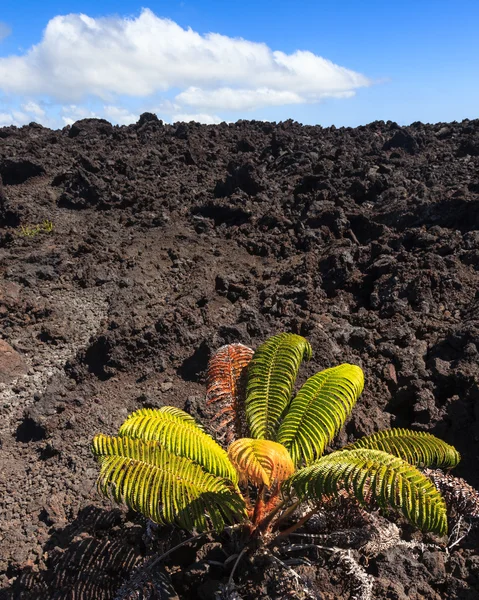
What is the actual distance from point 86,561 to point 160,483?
1026 mm

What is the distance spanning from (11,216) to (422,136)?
12525 mm

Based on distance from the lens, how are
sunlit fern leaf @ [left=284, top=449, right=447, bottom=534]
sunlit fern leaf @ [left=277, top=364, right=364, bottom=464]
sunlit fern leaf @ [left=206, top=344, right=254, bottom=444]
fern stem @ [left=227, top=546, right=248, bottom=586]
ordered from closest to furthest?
sunlit fern leaf @ [left=284, top=449, right=447, bottom=534] → fern stem @ [left=227, top=546, right=248, bottom=586] → sunlit fern leaf @ [left=277, top=364, right=364, bottom=464] → sunlit fern leaf @ [left=206, top=344, right=254, bottom=444]

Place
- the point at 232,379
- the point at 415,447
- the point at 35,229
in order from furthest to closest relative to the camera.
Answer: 1. the point at 35,229
2. the point at 232,379
3. the point at 415,447

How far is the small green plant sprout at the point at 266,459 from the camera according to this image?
2.71 m

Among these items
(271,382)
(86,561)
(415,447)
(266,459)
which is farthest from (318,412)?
(86,561)

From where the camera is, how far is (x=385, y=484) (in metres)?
2.62

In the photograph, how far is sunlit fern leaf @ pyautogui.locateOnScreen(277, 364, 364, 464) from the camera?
11.3 feet

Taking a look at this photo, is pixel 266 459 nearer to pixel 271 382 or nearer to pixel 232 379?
pixel 271 382

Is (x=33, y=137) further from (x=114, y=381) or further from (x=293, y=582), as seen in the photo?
(x=293, y=582)

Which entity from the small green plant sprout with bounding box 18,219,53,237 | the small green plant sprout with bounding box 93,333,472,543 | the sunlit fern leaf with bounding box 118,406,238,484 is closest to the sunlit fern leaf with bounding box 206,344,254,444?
the small green plant sprout with bounding box 93,333,472,543

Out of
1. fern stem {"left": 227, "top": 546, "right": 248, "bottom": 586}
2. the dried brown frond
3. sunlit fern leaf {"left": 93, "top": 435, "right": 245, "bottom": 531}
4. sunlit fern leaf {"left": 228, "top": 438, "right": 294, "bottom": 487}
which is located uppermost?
sunlit fern leaf {"left": 228, "top": 438, "right": 294, "bottom": 487}

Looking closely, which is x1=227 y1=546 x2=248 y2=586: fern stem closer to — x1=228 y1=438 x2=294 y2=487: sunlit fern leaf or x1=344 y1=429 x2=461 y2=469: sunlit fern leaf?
x1=228 y1=438 x2=294 y2=487: sunlit fern leaf

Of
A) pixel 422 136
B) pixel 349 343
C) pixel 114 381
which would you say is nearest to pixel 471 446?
pixel 349 343

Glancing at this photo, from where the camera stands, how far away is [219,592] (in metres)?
3.01
